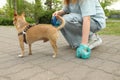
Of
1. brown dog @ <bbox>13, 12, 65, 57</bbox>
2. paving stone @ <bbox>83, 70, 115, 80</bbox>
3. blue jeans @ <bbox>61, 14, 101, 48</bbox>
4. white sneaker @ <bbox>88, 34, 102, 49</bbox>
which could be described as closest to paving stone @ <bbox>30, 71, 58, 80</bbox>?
paving stone @ <bbox>83, 70, 115, 80</bbox>

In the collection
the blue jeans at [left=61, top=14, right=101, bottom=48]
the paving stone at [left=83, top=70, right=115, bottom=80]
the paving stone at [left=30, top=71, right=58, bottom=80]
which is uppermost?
the blue jeans at [left=61, top=14, right=101, bottom=48]

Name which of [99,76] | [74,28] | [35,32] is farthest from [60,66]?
[74,28]

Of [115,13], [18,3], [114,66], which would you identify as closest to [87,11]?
[114,66]

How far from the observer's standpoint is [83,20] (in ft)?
10.6

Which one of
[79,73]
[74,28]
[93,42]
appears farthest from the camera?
[93,42]

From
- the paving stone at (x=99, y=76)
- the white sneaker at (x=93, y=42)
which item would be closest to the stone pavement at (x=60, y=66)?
the paving stone at (x=99, y=76)

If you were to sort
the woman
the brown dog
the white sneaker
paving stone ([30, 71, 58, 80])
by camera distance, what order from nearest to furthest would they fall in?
paving stone ([30, 71, 58, 80]) < the brown dog < the woman < the white sneaker

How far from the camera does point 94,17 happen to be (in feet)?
11.5

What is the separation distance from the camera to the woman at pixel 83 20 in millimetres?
3186

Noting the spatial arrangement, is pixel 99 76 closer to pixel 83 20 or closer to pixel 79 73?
pixel 79 73

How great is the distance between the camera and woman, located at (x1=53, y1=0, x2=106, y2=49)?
125 inches

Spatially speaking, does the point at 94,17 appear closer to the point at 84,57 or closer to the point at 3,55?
the point at 84,57

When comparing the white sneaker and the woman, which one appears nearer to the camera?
the woman

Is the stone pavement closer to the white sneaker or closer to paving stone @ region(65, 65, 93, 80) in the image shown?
paving stone @ region(65, 65, 93, 80)
